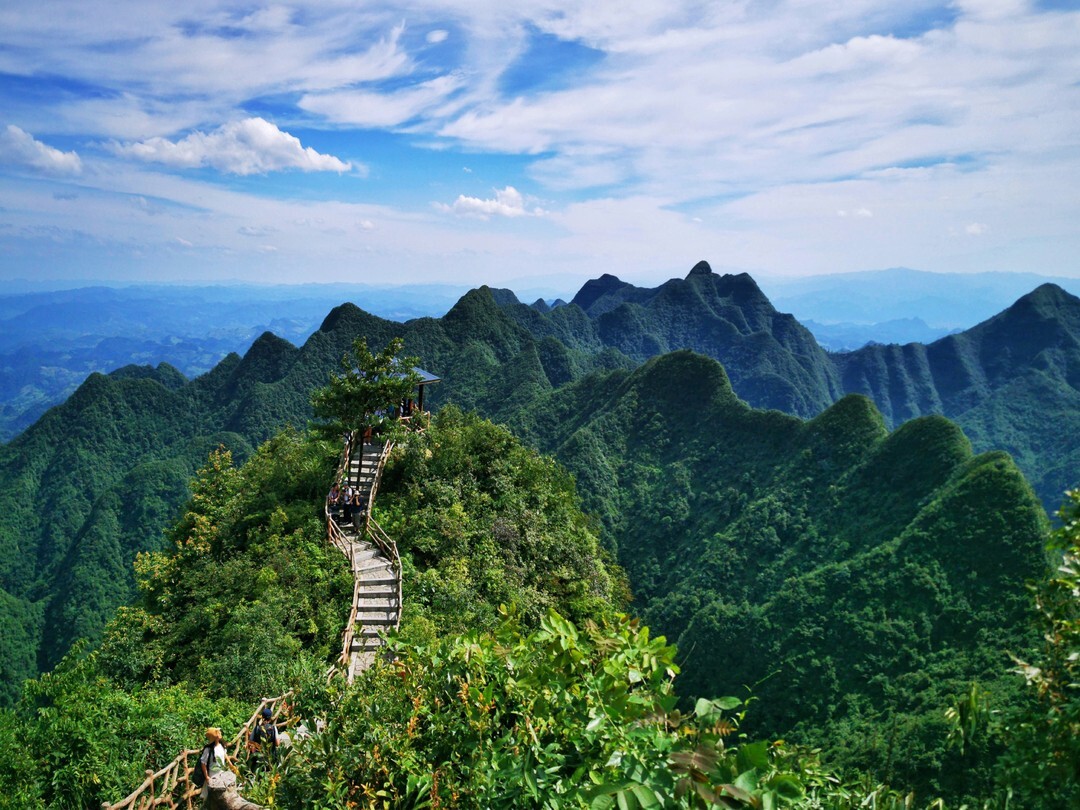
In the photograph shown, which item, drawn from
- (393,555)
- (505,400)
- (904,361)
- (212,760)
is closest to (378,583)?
(393,555)

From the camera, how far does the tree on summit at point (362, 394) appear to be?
2217cm

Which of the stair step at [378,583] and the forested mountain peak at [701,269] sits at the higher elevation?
the forested mountain peak at [701,269]

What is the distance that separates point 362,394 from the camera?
22219 mm

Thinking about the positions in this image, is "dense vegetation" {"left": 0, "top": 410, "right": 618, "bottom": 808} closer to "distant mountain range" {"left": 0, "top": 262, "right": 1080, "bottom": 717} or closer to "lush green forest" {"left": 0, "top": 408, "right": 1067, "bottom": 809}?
"lush green forest" {"left": 0, "top": 408, "right": 1067, "bottom": 809}

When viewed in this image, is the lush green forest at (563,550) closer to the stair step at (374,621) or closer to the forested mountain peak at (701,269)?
the stair step at (374,621)

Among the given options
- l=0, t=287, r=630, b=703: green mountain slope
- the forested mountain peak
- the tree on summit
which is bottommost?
l=0, t=287, r=630, b=703: green mountain slope

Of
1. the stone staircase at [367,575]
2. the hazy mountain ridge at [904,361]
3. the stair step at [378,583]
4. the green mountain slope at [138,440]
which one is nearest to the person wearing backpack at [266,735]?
the stone staircase at [367,575]

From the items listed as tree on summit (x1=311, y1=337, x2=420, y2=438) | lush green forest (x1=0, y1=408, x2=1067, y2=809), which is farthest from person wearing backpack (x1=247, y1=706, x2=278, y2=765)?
tree on summit (x1=311, y1=337, x2=420, y2=438)

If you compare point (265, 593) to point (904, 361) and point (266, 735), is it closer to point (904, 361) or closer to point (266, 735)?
point (266, 735)

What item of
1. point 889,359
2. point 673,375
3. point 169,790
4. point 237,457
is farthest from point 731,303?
point 169,790

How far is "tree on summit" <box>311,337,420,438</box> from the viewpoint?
22.2 metres

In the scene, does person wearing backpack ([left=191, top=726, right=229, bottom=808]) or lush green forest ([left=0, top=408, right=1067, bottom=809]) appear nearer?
lush green forest ([left=0, top=408, right=1067, bottom=809])

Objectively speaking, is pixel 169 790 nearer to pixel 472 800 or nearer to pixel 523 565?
pixel 472 800

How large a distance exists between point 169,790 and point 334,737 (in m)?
4.93
